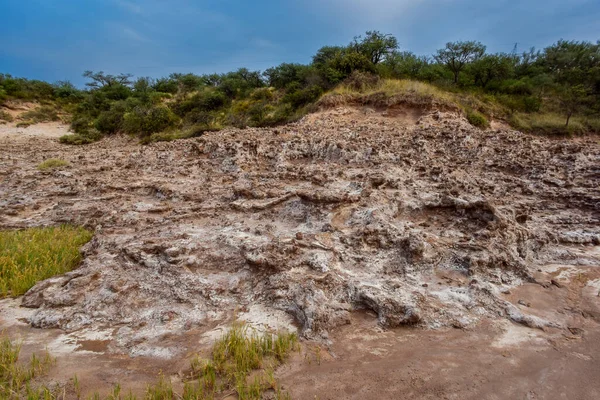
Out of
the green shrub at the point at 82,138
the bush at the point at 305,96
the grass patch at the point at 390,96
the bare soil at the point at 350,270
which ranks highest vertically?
the bush at the point at 305,96

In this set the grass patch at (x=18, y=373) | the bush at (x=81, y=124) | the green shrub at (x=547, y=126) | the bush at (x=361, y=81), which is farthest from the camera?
the bush at (x=81, y=124)

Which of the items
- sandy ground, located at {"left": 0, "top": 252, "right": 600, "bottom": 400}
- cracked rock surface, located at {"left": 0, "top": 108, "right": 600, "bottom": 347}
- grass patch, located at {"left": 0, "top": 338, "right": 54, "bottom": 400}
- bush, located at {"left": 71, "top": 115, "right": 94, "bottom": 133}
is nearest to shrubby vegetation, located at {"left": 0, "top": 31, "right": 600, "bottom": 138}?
bush, located at {"left": 71, "top": 115, "right": 94, "bottom": 133}

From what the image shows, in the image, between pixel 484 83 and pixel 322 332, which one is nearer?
pixel 322 332

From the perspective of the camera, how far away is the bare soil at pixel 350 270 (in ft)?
8.30

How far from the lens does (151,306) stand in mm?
3391

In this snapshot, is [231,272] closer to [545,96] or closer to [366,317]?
[366,317]

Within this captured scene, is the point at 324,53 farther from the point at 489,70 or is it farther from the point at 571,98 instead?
the point at 571,98

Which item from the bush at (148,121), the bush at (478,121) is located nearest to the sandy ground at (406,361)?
the bush at (478,121)

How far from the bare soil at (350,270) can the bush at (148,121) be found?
9.12m

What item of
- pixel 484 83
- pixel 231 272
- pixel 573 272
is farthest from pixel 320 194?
pixel 484 83

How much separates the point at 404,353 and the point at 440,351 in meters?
0.33

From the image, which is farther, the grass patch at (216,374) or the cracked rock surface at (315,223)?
the cracked rock surface at (315,223)

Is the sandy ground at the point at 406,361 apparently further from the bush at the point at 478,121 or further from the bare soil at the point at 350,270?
the bush at the point at 478,121

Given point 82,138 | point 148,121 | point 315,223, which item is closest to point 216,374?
point 315,223
